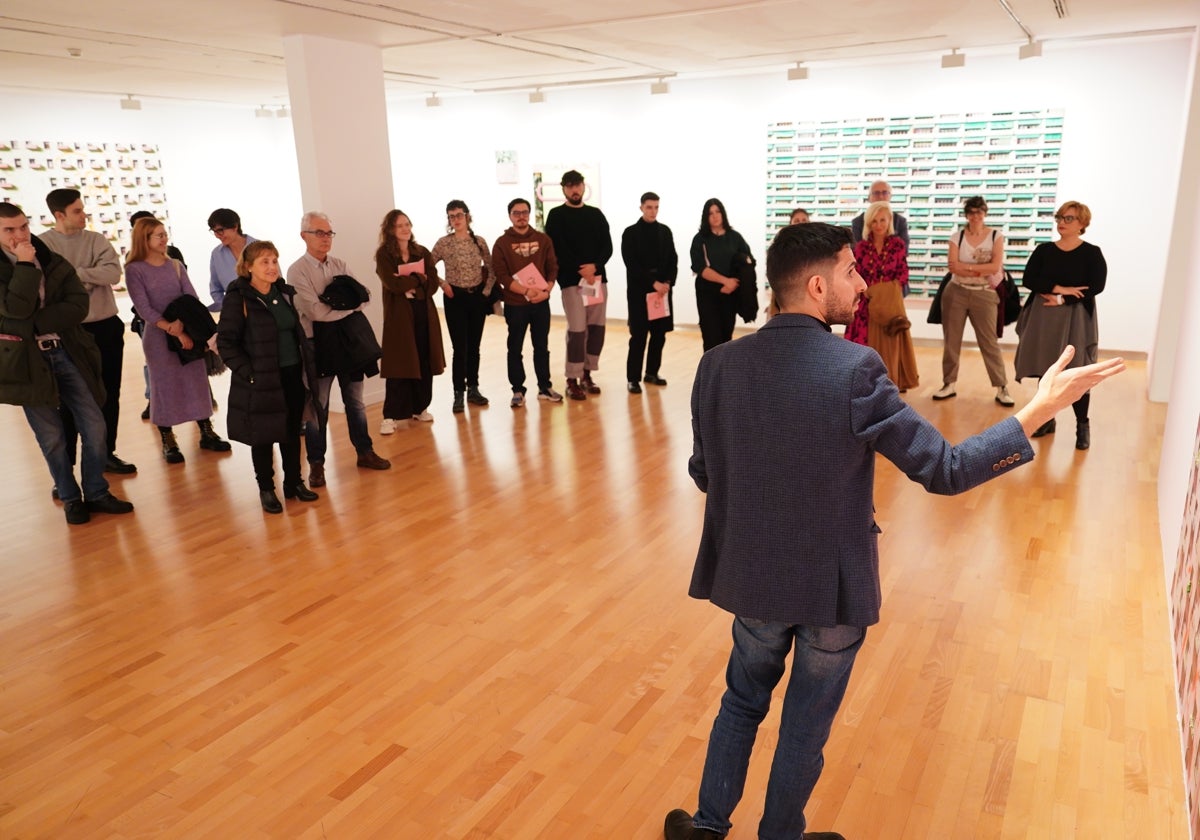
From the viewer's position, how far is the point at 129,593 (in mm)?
4477

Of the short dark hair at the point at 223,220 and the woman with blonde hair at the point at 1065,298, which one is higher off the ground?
the short dark hair at the point at 223,220

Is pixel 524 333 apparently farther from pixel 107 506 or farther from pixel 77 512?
pixel 77 512

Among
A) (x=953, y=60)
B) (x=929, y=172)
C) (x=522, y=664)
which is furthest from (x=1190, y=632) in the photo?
(x=929, y=172)

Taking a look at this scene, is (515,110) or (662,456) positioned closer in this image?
(662,456)

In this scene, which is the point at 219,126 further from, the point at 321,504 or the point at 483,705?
the point at 483,705

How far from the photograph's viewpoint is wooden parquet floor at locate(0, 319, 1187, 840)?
9.40 ft

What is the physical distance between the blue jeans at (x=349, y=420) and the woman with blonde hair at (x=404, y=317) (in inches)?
31.6

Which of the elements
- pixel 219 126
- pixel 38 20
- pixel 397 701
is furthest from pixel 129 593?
pixel 219 126

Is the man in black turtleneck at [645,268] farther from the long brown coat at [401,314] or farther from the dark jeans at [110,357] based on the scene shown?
the dark jeans at [110,357]

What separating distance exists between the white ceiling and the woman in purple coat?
168 centimetres

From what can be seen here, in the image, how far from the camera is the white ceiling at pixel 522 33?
21.2 feet

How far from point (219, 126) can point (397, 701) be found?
12.8m

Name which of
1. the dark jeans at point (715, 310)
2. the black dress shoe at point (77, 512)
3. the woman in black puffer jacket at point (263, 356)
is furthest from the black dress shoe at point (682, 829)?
the dark jeans at point (715, 310)

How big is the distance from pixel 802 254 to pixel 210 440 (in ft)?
19.6
